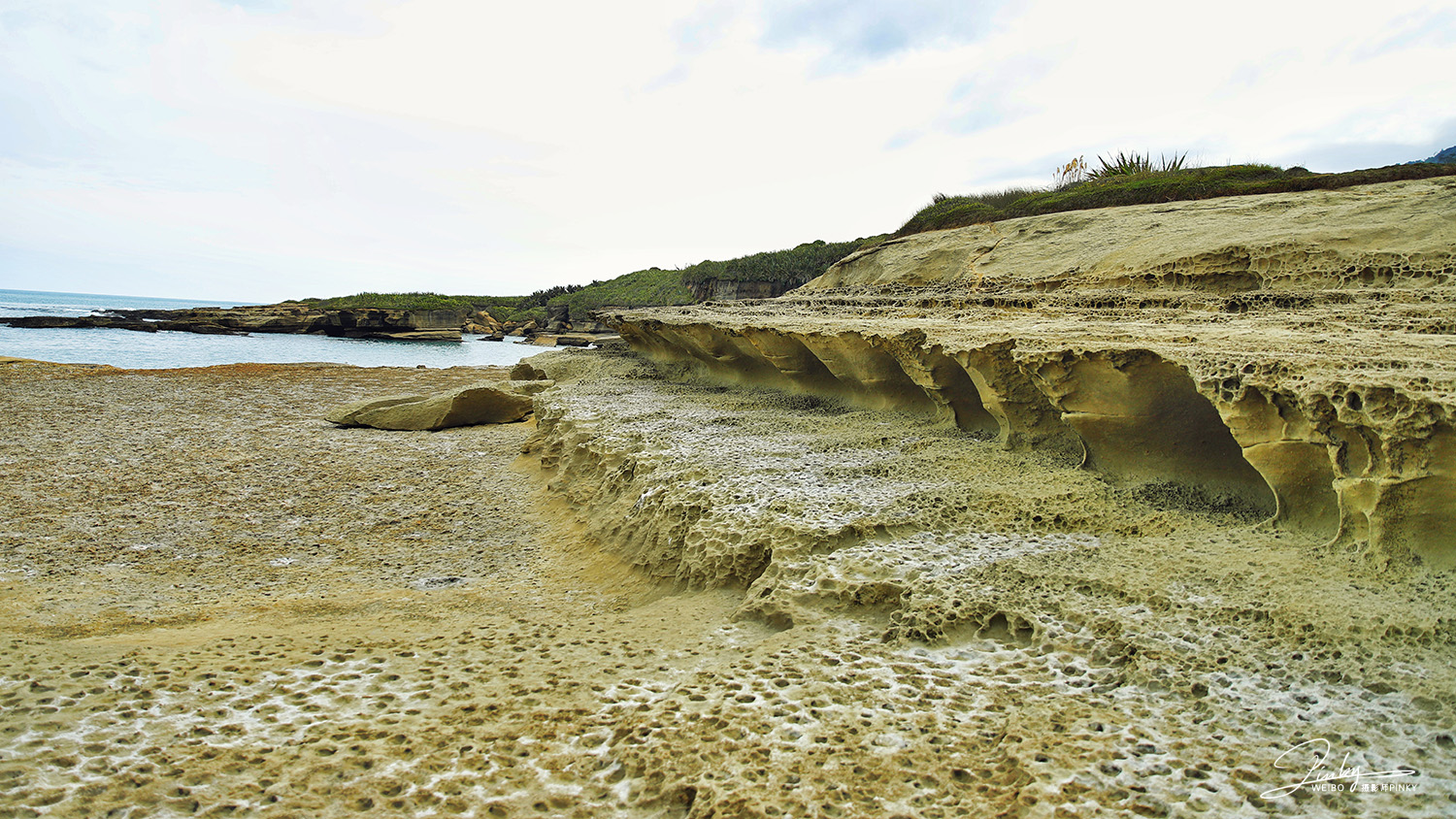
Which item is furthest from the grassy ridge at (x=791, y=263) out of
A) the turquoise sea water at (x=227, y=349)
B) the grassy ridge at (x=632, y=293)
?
the turquoise sea water at (x=227, y=349)

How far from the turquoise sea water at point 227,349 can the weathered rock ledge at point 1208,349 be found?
A: 2074 centimetres

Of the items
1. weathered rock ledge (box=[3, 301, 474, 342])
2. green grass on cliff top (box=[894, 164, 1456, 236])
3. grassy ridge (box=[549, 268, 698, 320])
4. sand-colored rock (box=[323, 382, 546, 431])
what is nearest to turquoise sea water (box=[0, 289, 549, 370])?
weathered rock ledge (box=[3, 301, 474, 342])

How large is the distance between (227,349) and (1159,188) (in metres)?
32.9

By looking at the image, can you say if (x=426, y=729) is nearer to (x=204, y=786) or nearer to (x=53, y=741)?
(x=204, y=786)

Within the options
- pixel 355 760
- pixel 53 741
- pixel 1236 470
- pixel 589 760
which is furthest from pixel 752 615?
pixel 1236 470

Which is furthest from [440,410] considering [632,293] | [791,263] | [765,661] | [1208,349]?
[632,293]

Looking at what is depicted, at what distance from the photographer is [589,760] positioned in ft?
6.72

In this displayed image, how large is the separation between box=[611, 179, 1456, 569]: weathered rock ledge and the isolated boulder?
3.51 meters

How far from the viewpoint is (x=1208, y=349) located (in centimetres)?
355

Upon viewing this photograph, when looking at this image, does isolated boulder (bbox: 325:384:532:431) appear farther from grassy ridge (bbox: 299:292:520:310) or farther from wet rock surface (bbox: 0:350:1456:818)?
grassy ridge (bbox: 299:292:520:310)

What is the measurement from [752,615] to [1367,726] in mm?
1930

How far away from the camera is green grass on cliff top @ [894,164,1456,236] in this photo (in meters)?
6.49

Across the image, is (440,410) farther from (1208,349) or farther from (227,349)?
(227,349)

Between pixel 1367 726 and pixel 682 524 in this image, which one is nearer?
pixel 1367 726
